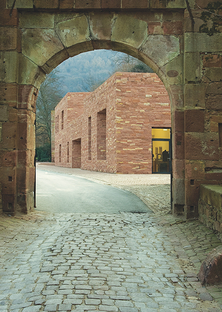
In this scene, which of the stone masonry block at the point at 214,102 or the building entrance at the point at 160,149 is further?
the building entrance at the point at 160,149

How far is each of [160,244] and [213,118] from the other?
2.40m

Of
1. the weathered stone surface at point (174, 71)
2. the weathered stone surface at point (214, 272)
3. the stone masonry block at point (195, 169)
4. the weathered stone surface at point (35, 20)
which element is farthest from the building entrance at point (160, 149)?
the weathered stone surface at point (214, 272)

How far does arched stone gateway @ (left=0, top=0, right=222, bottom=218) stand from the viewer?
4.94 m

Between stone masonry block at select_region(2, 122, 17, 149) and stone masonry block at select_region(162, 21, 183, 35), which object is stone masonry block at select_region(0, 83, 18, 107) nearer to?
stone masonry block at select_region(2, 122, 17, 149)

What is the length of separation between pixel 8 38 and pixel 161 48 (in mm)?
2716

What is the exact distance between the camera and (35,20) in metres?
5.10

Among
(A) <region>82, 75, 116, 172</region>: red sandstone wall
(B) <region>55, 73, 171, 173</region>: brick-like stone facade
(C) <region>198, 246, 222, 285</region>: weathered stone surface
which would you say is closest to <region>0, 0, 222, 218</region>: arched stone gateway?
(C) <region>198, 246, 222, 285</region>: weathered stone surface

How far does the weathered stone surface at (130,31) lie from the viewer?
5.09 meters

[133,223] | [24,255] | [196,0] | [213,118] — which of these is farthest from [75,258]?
[196,0]

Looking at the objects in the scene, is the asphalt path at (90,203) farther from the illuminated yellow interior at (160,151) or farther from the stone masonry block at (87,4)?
the illuminated yellow interior at (160,151)

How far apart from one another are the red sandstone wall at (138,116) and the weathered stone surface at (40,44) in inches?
428

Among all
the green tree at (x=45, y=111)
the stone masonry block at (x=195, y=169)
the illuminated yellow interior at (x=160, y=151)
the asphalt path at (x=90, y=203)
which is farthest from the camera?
the green tree at (x=45, y=111)

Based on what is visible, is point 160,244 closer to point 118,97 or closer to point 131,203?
point 131,203

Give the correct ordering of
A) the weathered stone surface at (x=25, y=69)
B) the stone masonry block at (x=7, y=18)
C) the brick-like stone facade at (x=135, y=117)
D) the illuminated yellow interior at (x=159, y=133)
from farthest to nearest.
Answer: the illuminated yellow interior at (x=159, y=133), the brick-like stone facade at (x=135, y=117), the weathered stone surface at (x=25, y=69), the stone masonry block at (x=7, y=18)
